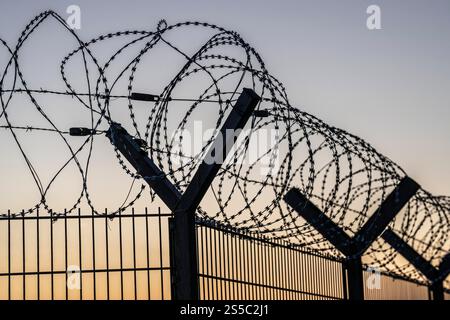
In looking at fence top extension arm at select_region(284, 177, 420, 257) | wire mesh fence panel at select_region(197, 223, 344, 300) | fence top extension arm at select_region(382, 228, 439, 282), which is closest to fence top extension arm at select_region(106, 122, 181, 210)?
wire mesh fence panel at select_region(197, 223, 344, 300)

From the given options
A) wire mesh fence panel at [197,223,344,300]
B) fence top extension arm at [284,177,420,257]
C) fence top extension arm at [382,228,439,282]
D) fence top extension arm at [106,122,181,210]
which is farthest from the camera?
fence top extension arm at [382,228,439,282]

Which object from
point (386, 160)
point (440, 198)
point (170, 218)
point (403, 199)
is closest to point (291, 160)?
point (170, 218)

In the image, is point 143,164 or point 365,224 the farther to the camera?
point 365,224

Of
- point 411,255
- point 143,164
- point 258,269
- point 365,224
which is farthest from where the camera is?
point 411,255

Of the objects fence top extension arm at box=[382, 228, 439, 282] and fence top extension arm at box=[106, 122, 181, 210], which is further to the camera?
fence top extension arm at box=[382, 228, 439, 282]

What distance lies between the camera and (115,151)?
12.0m

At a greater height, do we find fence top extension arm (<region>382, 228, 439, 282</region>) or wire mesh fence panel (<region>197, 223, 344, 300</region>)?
fence top extension arm (<region>382, 228, 439, 282</region>)

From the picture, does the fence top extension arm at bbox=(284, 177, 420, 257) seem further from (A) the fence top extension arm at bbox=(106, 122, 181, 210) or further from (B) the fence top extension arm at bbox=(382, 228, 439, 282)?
(A) the fence top extension arm at bbox=(106, 122, 181, 210)

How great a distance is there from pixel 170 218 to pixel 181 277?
672 millimetres

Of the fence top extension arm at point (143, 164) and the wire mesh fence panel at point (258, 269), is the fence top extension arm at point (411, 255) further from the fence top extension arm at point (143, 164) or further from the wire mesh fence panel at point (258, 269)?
the fence top extension arm at point (143, 164)

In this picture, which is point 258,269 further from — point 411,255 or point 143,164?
point 411,255

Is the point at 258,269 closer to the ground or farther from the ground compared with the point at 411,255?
closer to the ground

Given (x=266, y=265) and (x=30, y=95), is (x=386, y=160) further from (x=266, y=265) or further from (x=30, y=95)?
(x=30, y=95)

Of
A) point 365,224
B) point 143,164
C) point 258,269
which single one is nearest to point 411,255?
point 365,224
